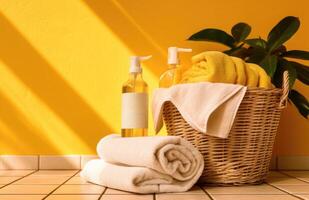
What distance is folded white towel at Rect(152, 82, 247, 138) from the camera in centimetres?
82

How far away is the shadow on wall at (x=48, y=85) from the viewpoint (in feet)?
3.92

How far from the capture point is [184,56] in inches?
47.8

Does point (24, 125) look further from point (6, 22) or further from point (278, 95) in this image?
point (278, 95)

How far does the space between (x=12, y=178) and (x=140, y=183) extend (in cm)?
39

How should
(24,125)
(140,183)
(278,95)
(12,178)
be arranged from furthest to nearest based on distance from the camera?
(24,125)
(12,178)
(278,95)
(140,183)

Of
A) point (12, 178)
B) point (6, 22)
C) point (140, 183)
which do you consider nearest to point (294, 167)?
point (140, 183)

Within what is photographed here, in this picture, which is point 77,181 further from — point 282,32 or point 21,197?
point 282,32

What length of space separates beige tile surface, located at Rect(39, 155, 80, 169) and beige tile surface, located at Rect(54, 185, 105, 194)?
30cm

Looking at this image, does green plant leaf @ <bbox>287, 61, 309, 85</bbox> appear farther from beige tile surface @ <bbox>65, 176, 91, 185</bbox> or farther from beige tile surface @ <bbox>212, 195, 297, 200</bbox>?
beige tile surface @ <bbox>65, 176, 91, 185</bbox>

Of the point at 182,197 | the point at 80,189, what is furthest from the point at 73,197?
the point at 182,197

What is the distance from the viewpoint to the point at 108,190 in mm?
841

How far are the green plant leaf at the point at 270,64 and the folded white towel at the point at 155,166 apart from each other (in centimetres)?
28

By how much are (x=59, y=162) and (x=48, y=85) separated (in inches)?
8.9

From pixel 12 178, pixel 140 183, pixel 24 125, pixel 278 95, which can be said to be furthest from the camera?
pixel 24 125
